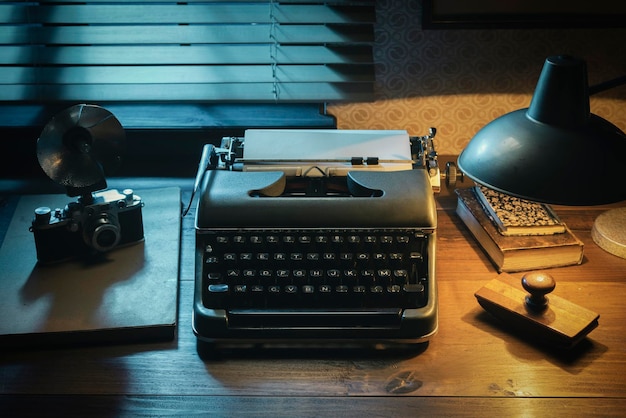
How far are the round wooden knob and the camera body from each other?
2.63ft

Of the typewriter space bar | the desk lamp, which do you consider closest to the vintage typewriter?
the typewriter space bar

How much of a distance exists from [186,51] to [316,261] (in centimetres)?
78

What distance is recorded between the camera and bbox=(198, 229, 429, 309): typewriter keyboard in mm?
1345

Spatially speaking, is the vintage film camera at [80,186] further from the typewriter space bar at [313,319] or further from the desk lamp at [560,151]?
the desk lamp at [560,151]

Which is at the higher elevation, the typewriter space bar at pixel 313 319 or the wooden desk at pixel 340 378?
the typewriter space bar at pixel 313 319

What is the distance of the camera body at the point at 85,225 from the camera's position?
57.6 inches

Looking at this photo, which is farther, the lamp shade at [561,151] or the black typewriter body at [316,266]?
the black typewriter body at [316,266]

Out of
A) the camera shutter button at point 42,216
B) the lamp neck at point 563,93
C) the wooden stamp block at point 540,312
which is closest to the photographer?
the lamp neck at point 563,93

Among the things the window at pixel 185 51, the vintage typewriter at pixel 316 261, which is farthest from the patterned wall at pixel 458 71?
the vintage typewriter at pixel 316 261

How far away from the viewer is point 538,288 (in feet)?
4.37

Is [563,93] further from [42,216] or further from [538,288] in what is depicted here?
[42,216]

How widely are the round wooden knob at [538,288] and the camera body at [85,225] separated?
2.63 ft

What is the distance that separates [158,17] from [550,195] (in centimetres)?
123

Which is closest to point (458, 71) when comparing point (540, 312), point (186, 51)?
point (186, 51)
